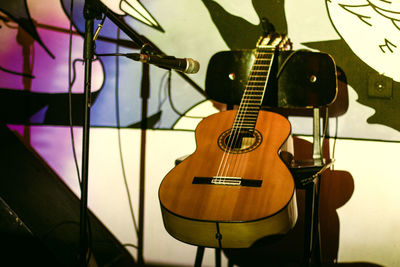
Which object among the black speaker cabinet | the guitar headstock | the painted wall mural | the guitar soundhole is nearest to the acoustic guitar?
the guitar soundhole

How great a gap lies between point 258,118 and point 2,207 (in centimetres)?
116

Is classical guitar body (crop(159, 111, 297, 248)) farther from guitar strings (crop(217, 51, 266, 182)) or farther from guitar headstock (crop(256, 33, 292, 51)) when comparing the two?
guitar headstock (crop(256, 33, 292, 51))

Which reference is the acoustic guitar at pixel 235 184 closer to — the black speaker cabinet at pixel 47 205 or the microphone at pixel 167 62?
the microphone at pixel 167 62

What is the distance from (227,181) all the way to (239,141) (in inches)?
9.2

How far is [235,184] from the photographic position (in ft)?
3.92

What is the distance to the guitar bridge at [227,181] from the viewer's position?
1.19 m

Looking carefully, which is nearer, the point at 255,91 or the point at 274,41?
the point at 255,91

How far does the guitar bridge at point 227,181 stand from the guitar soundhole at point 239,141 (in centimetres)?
16

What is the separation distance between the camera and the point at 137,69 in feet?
6.72

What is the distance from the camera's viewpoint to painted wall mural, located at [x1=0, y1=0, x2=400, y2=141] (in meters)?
1.80

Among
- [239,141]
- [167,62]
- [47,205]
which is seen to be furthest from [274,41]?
[47,205]

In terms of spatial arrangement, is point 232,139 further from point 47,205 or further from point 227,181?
point 47,205

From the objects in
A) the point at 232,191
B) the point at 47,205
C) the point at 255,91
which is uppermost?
the point at 255,91

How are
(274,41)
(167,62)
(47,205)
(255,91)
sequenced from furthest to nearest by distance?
Answer: (47,205) → (274,41) → (255,91) → (167,62)
